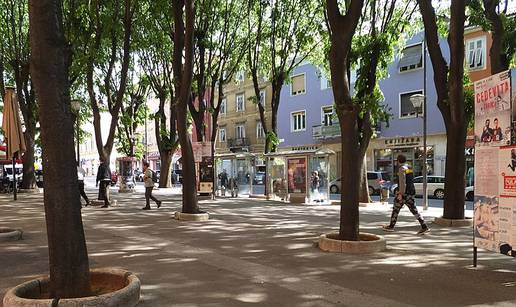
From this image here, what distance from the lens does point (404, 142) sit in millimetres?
33562

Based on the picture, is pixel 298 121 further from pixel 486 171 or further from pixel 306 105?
pixel 486 171

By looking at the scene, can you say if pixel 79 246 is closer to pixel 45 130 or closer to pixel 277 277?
pixel 45 130

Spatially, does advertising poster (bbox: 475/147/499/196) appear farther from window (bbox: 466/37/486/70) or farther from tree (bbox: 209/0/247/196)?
window (bbox: 466/37/486/70)

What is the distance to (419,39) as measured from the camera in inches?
1267

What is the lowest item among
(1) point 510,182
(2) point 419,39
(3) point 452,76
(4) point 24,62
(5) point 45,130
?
(1) point 510,182

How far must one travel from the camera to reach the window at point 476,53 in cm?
2972

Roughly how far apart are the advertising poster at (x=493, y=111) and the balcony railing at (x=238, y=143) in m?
42.0

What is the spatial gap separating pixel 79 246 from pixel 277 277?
2.64 m

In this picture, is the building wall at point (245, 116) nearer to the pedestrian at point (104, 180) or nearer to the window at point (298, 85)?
the window at point (298, 85)

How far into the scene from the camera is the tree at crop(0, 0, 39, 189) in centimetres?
2266

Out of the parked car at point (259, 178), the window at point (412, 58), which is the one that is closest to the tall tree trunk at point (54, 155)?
the parked car at point (259, 178)

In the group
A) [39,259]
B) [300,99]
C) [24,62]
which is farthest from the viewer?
[300,99]

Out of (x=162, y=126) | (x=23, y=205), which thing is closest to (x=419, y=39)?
(x=162, y=126)

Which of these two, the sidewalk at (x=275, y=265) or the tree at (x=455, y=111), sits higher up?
the tree at (x=455, y=111)
